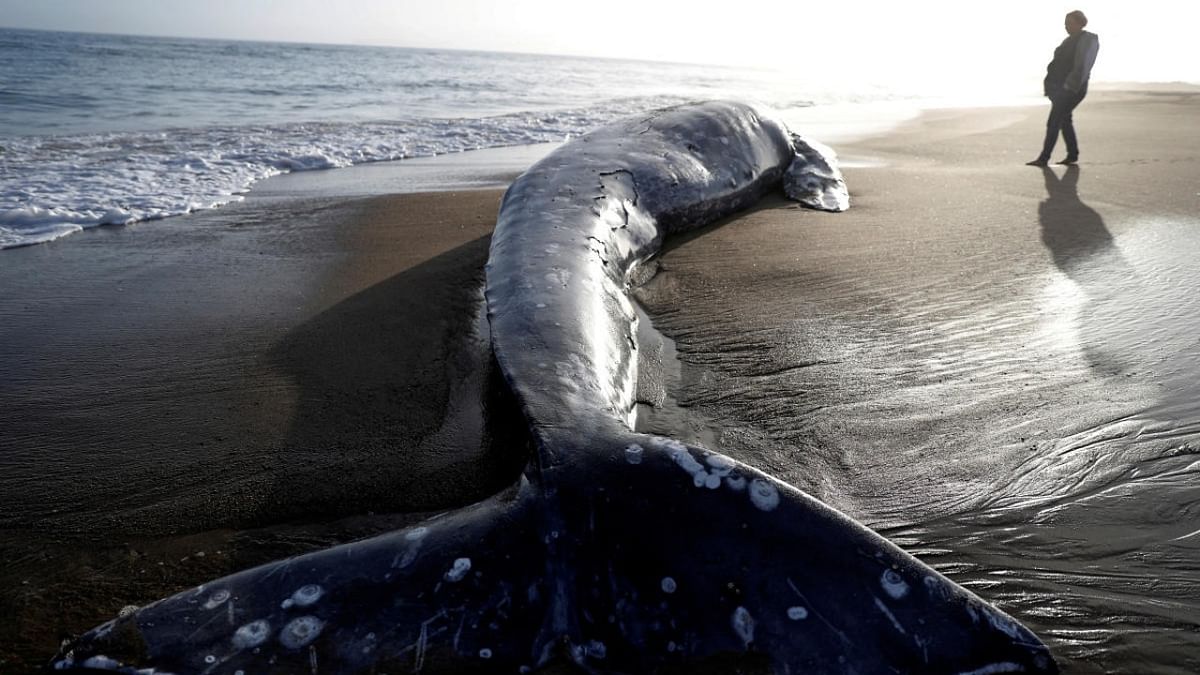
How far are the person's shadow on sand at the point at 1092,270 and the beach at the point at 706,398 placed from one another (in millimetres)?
28

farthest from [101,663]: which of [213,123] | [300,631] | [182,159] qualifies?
[213,123]

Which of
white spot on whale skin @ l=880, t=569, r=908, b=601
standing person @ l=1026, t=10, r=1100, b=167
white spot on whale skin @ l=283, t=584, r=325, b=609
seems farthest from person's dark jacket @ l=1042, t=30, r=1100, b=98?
A: white spot on whale skin @ l=283, t=584, r=325, b=609

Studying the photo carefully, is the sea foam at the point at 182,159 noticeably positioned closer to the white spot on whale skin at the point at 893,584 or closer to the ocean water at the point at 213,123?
the ocean water at the point at 213,123

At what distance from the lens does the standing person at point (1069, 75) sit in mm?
9117

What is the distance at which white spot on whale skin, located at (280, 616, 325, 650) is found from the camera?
1.73 m

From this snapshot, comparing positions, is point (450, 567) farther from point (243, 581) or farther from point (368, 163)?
point (368, 163)

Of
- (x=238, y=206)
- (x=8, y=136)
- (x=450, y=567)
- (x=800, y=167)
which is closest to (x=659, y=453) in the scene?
(x=450, y=567)

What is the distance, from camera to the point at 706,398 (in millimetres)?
3299

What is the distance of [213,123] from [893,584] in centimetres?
1414

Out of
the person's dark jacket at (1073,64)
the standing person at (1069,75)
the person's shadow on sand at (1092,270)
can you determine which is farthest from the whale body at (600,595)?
the person's dark jacket at (1073,64)

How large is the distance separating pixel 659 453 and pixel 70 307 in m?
4.06

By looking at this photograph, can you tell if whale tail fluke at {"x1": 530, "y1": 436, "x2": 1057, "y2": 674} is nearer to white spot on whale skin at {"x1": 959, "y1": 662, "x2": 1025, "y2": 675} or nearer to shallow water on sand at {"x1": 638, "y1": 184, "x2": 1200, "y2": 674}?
white spot on whale skin at {"x1": 959, "y1": 662, "x2": 1025, "y2": 675}

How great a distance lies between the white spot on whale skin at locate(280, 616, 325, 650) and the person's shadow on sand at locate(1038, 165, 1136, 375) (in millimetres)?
3230

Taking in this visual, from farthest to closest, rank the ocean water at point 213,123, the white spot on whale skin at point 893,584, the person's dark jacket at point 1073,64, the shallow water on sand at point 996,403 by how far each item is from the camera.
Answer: the person's dark jacket at point 1073,64, the ocean water at point 213,123, the shallow water on sand at point 996,403, the white spot on whale skin at point 893,584
